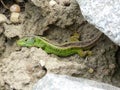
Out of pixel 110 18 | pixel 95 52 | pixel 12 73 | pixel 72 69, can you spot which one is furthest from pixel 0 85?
pixel 110 18

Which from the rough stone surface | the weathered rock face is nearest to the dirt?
the rough stone surface

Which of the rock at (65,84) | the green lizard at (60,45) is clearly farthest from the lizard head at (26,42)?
the rock at (65,84)

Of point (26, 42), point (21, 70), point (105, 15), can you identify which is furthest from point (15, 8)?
point (105, 15)

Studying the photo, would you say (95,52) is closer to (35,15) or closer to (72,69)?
(72,69)

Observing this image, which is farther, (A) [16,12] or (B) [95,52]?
(A) [16,12]

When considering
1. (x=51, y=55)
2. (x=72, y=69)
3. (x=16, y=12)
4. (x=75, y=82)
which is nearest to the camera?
(x=75, y=82)

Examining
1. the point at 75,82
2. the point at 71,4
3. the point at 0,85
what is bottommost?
the point at 0,85
